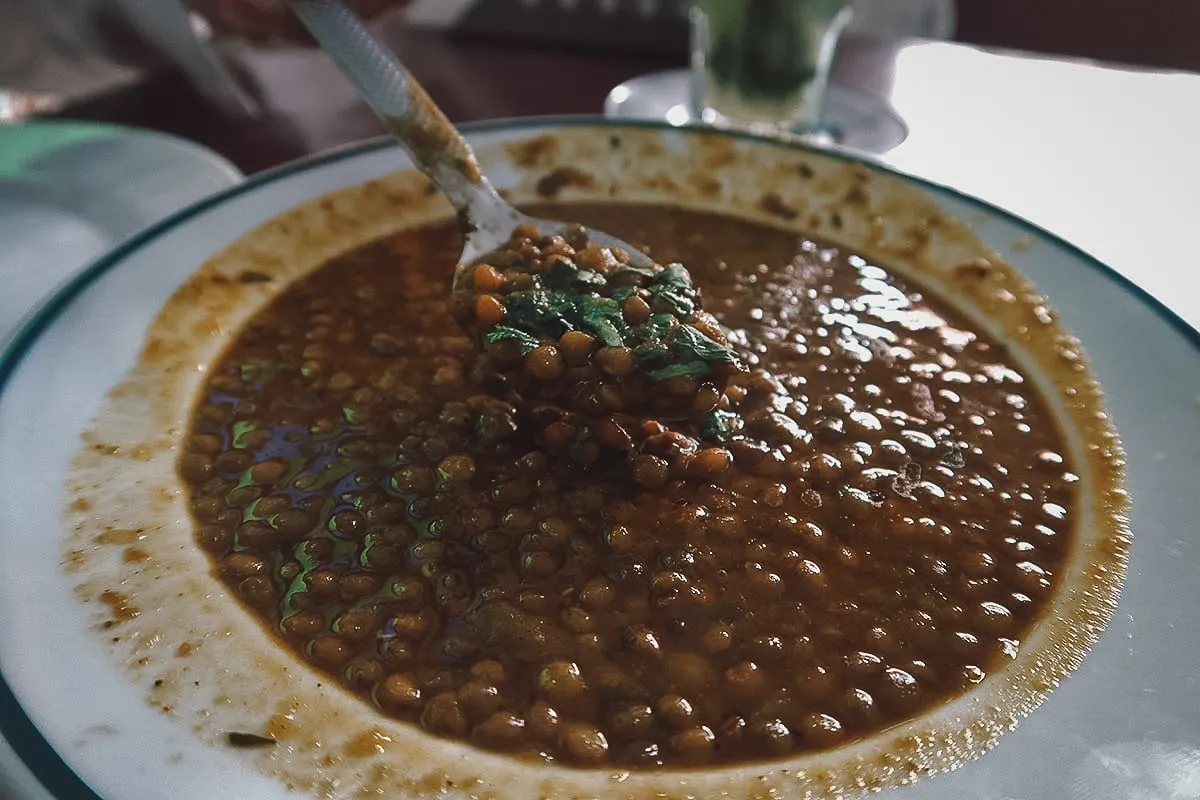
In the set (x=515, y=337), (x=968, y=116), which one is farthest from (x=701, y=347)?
(x=968, y=116)

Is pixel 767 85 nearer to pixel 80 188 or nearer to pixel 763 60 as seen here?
pixel 763 60

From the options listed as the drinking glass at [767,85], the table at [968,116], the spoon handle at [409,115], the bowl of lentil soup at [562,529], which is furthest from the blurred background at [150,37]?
the bowl of lentil soup at [562,529]

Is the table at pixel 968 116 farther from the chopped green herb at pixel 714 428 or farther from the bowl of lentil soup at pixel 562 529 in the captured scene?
the chopped green herb at pixel 714 428

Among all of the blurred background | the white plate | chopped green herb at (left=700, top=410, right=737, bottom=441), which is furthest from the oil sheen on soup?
the blurred background

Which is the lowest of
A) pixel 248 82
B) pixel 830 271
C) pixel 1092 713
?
pixel 1092 713

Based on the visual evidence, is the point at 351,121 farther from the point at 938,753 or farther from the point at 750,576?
the point at 938,753

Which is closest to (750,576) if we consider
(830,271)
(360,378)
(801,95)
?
(360,378)
